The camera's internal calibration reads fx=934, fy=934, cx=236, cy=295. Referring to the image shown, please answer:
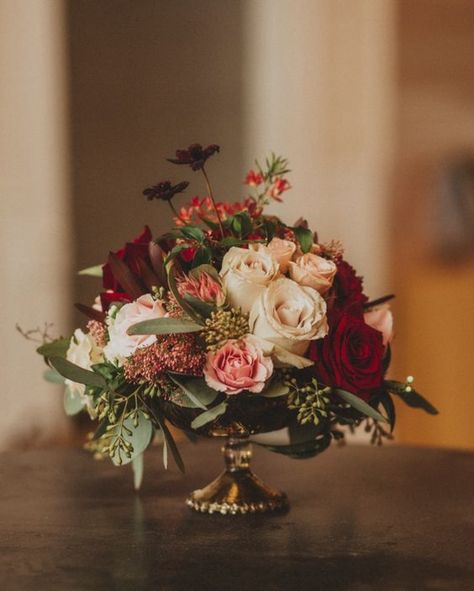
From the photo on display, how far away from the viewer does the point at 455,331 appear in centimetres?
305

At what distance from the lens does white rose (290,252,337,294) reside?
1.15 metres

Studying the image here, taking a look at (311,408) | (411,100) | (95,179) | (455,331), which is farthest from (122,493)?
(95,179)

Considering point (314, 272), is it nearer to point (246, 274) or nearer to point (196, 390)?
point (246, 274)

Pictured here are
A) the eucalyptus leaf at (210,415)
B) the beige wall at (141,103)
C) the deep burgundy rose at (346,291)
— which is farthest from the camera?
the beige wall at (141,103)

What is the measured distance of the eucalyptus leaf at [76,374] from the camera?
1.17m

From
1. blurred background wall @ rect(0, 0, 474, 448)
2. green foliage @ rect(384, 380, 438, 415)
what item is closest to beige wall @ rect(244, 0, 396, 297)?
blurred background wall @ rect(0, 0, 474, 448)

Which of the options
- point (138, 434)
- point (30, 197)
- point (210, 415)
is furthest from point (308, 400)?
point (30, 197)

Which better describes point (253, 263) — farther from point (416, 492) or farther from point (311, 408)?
point (416, 492)

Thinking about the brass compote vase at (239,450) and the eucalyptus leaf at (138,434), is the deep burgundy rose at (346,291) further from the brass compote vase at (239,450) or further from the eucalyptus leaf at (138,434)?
the eucalyptus leaf at (138,434)

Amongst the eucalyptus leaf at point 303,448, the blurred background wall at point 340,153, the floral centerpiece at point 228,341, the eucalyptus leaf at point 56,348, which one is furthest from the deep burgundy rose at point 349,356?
the blurred background wall at point 340,153

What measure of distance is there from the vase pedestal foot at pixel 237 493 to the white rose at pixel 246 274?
22cm

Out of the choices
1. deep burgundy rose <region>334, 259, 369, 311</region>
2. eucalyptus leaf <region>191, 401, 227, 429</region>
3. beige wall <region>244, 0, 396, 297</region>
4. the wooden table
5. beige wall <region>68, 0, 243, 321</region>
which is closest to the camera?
the wooden table

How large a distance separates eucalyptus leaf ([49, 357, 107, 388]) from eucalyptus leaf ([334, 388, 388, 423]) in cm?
30

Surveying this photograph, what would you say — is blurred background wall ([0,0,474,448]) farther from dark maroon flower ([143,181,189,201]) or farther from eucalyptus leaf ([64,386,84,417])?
dark maroon flower ([143,181,189,201])
